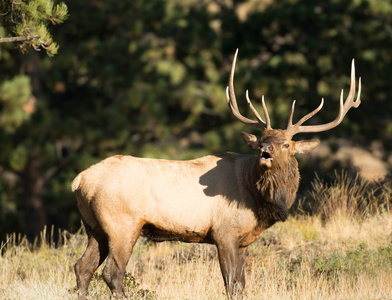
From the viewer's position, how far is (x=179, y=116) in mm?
17969

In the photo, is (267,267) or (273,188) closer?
(273,188)

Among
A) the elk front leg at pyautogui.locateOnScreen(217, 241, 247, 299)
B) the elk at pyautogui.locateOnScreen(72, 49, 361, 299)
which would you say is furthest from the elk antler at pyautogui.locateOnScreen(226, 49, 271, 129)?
the elk front leg at pyautogui.locateOnScreen(217, 241, 247, 299)

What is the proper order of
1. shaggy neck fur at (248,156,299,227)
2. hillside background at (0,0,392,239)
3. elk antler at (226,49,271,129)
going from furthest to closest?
hillside background at (0,0,392,239) → elk antler at (226,49,271,129) → shaggy neck fur at (248,156,299,227)

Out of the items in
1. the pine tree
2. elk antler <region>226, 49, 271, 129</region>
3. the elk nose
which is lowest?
the elk nose

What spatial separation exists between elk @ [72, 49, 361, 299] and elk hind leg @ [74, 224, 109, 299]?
0.01 metres

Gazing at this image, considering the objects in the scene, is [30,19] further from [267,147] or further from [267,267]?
[267,267]

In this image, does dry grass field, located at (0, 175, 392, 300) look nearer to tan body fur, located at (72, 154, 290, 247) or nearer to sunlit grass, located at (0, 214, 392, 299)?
sunlit grass, located at (0, 214, 392, 299)

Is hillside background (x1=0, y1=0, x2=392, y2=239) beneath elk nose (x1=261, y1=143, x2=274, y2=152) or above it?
above

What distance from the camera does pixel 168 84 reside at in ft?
57.0

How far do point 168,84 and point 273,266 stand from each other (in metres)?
10.4

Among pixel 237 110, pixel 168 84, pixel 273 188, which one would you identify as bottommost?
pixel 273 188

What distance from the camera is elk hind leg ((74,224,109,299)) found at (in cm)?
642

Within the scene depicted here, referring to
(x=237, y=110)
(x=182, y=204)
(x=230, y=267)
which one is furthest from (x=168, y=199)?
(x=237, y=110)

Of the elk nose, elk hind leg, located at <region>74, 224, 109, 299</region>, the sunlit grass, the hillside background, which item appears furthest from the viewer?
the hillside background
